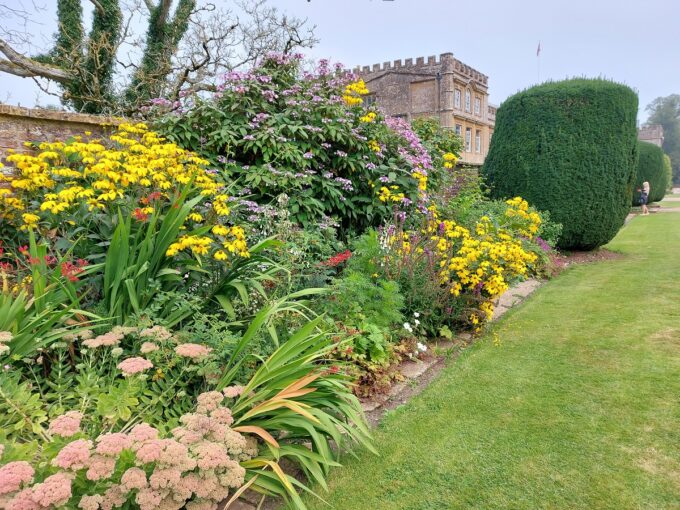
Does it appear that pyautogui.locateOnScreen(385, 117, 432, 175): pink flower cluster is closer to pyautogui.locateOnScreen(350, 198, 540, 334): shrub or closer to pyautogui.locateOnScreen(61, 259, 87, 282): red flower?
pyautogui.locateOnScreen(350, 198, 540, 334): shrub

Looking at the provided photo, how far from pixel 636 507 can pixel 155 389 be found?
2136 millimetres

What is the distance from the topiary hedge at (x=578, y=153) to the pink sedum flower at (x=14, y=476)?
7993 millimetres

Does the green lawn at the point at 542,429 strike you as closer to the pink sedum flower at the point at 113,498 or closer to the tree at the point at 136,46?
the pink sedum flower at the point at 113,498

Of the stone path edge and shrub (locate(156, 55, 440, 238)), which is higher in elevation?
shrub (locate(156, 55, 440, 238))

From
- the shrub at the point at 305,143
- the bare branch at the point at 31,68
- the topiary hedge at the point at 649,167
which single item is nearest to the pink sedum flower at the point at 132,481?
the shrub at the point at 305,143

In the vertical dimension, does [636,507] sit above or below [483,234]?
below

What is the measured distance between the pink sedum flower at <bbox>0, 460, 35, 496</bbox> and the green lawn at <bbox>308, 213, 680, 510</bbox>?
1103 millimetres

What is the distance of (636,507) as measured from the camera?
175cm

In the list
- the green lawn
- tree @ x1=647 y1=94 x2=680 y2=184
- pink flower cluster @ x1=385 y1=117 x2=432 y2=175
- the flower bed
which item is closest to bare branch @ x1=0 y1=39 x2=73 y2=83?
the flower bed

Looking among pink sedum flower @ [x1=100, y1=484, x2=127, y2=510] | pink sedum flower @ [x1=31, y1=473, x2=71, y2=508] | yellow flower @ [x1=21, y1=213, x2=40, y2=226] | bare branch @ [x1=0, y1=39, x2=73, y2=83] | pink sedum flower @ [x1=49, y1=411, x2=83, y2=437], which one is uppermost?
bare branch @ [x1=0, y1=39, x2=73, y2=83]

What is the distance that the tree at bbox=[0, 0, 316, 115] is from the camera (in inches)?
327

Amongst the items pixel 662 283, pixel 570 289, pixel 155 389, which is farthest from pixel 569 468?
pixel 662 283

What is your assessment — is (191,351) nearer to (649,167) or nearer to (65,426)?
(65,426)

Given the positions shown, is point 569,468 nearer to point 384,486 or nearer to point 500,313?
point 384,486
